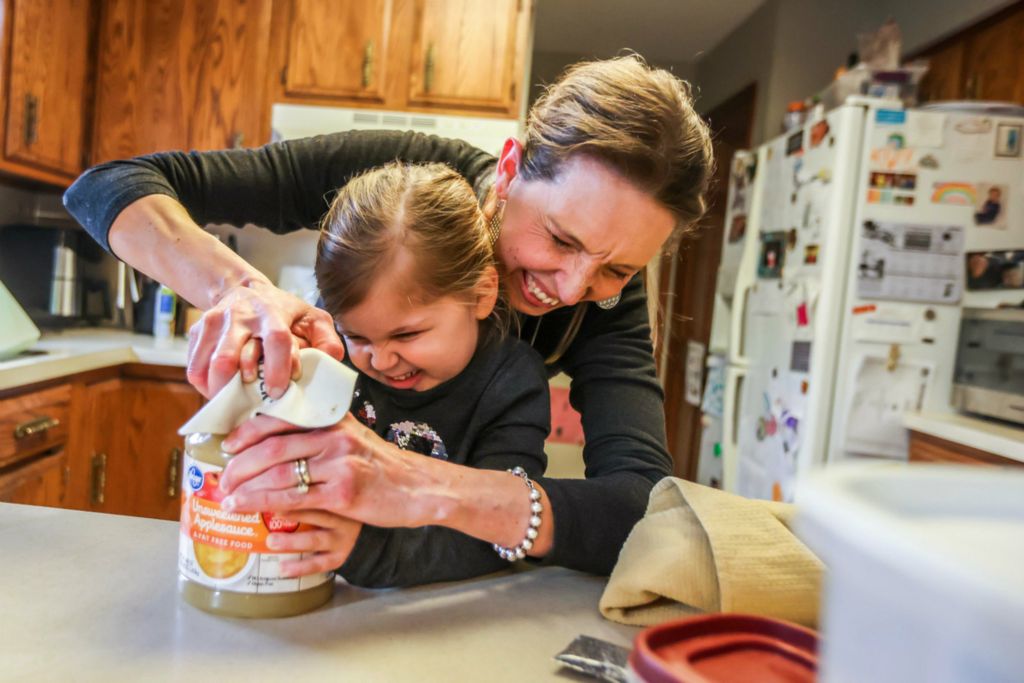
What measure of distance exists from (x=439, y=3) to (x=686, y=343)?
2.68 m

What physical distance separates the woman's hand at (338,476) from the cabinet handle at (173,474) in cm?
190

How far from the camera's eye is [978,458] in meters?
1.98

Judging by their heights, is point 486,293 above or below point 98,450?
above

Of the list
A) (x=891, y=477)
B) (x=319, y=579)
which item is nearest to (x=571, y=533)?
(x=319, y=579)

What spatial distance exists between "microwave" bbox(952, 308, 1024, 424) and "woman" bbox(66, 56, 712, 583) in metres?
1.51

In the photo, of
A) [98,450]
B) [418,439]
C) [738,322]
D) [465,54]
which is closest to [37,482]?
[98,450]

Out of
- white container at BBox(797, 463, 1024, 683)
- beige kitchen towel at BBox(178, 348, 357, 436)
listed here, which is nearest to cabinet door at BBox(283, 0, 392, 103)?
beige kitchen towel at BBox(178, 348, 357, 436)

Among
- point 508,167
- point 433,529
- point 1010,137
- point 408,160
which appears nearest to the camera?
point 433,529

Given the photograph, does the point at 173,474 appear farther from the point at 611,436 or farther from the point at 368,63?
the point at 611,436

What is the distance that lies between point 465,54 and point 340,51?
0.43 meters

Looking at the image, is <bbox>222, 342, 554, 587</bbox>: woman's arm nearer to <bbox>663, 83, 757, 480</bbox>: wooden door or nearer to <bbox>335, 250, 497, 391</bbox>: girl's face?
<bbox>335, 250, 497, 391</bbox>: girl's face

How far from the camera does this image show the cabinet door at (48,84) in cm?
217

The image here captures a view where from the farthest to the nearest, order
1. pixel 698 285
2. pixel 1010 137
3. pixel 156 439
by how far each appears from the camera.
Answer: pixel 698 285 < pixel 1010 137 < pixel 156 439

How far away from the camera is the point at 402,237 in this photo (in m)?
0.81
